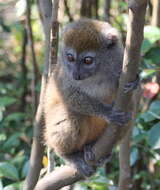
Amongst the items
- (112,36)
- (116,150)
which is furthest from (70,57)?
(116,150)

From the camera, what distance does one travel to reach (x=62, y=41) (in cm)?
394

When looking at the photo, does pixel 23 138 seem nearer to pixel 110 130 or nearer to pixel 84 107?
pixel 84 107

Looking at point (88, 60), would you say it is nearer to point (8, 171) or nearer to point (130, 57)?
point (130, 57)

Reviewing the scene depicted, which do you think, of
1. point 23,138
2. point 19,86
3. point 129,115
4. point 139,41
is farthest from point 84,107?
point 19,86

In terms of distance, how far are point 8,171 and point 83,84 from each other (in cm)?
110

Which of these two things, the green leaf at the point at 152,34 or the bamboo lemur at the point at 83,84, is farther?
the green leaf at the point at 152,34

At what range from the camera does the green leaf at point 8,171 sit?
12.8 ft

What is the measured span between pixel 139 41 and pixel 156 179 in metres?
3.19

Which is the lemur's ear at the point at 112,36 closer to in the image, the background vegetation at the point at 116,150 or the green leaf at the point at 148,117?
the background vegetation at the point at 116,150

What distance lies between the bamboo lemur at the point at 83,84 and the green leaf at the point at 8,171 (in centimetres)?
45

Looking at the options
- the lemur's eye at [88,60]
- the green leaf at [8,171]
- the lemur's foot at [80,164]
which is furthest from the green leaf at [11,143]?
the lemur's eye at [88,60]

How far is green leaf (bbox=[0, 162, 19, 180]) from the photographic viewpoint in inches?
154

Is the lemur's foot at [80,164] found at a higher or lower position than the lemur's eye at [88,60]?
lower

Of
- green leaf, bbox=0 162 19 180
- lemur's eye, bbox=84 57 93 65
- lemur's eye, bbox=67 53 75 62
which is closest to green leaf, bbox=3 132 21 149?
green leaf, bbox=0 162 19 180
